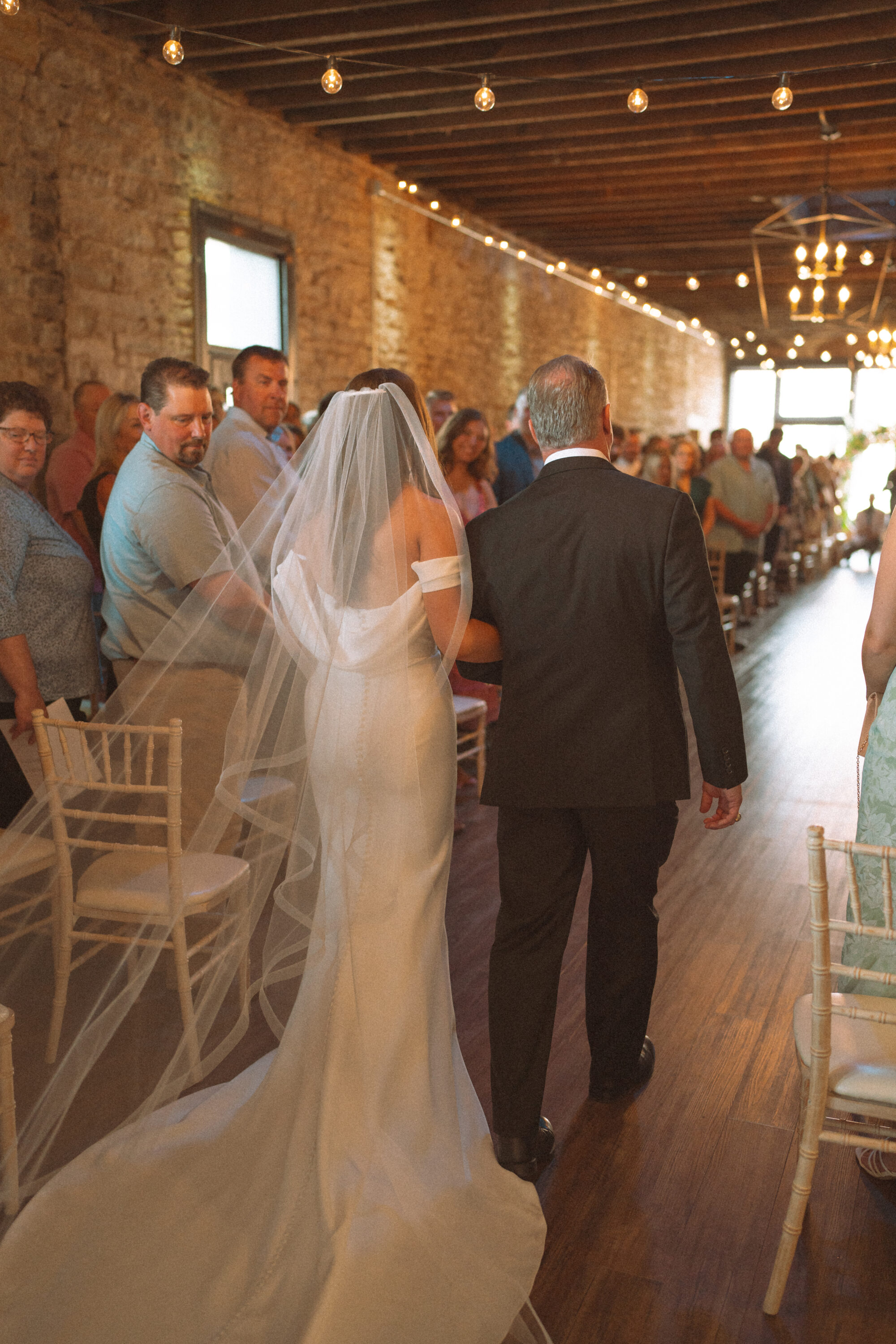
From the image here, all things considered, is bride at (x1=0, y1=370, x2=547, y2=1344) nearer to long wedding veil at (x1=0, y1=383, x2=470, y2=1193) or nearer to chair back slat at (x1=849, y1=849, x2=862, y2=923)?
long wedding veil at (x1=0, y1=383, x2=470, y2=1193)

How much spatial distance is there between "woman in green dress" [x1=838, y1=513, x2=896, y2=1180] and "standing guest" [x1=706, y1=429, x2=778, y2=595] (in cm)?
618

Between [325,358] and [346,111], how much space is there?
1.65m

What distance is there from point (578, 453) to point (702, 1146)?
Result: 5.09ft

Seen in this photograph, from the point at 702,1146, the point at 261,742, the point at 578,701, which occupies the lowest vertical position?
the point at 702,1146

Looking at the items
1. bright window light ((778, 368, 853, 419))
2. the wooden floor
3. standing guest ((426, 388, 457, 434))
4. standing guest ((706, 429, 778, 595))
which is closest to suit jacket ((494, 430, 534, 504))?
standing guest ((426, 388, 457, 434))

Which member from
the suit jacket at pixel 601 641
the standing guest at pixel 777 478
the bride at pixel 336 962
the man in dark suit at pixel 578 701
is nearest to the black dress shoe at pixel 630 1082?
Result: the man in dark suit at pixel 578 701

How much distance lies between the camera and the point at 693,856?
4.50 metres

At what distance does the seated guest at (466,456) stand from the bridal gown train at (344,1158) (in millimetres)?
3018

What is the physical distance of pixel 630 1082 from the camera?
9.02ft

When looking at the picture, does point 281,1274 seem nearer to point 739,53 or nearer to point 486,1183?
point 486,1183

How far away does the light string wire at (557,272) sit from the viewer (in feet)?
30.8

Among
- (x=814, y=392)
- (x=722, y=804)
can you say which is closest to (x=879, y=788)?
(x=722, y=804)

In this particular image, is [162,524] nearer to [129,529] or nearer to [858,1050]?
[129,529]

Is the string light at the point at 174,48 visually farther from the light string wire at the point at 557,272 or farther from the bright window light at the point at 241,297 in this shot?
the light string wire at the point at 557,272
